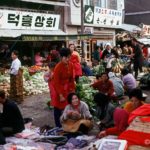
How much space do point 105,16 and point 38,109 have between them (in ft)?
55.6

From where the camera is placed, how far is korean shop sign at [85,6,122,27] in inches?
1017

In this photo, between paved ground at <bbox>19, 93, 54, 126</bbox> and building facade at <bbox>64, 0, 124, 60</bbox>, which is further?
building facade at <bbox>64, 0, 124, 60</bbox>

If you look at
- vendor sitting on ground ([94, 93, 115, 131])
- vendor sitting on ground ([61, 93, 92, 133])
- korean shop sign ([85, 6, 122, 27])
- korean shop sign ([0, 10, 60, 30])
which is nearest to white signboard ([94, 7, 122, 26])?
korean shop sign ([85, 6, 122, 27])

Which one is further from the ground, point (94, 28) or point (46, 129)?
point (94, 28)

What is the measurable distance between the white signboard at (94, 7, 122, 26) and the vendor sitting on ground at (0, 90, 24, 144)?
1864 cm

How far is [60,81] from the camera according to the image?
27.0 ft

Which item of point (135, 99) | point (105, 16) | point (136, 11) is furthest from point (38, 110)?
point (136, 11)

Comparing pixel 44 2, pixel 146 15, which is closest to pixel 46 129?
pixel 44 2

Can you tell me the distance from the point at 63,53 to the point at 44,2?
1390 cm

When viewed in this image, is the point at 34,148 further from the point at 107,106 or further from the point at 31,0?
the point at 31,0

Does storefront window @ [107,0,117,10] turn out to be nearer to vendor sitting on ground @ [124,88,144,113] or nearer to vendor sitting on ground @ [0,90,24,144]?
vendor sitting on ground @ [0,90,24,144]

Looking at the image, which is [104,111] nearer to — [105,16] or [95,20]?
[95,20]

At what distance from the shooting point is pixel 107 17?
90.3 ft

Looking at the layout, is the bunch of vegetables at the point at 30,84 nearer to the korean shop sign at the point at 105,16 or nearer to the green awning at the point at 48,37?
the green awning at the point at 48,37
